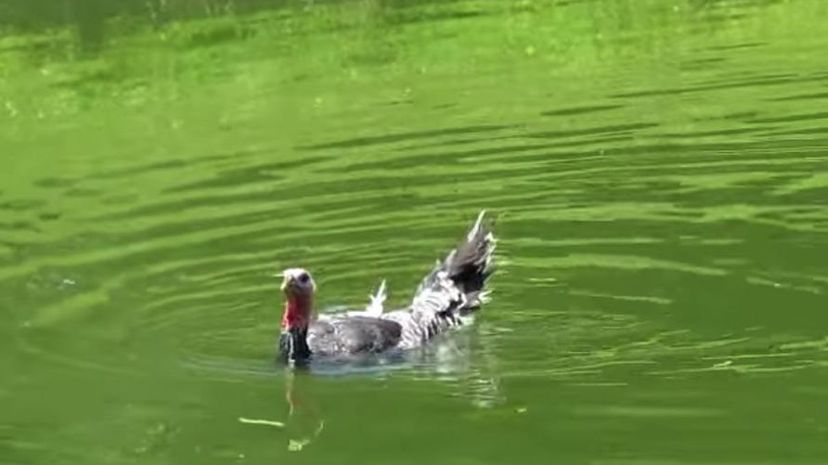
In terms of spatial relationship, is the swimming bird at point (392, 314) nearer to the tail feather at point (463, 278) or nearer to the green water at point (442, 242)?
the tail feather at point (463, 278)

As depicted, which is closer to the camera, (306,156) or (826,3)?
(306,156)

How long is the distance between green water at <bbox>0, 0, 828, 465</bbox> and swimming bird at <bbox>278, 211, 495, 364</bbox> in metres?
0.25

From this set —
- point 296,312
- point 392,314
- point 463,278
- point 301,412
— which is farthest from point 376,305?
point 301,412

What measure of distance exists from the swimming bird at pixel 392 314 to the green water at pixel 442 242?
0.25 meters

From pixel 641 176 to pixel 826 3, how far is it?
13051 millimetres

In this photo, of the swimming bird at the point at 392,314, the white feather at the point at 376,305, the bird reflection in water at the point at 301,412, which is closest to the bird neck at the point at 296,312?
the swimming bird at the point at 392,314

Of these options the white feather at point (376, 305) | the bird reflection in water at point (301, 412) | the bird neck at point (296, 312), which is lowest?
the bird reflection in water at point (301, 412)

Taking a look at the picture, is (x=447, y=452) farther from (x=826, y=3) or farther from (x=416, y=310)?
(x=826, y=3)

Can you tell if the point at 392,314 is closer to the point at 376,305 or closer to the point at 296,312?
the point at 376,305

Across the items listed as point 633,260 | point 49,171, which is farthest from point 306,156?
point 633,260

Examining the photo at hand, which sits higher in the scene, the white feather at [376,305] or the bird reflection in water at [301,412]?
the white feather at [376,305]

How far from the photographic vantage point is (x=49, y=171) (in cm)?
1892

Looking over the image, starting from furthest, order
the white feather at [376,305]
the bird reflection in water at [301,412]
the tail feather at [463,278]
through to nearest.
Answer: the tail feather at [463,278]
the white feather at [376,305]
the bird reflection in water at [301,412]

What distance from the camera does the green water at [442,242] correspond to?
10.3 m
